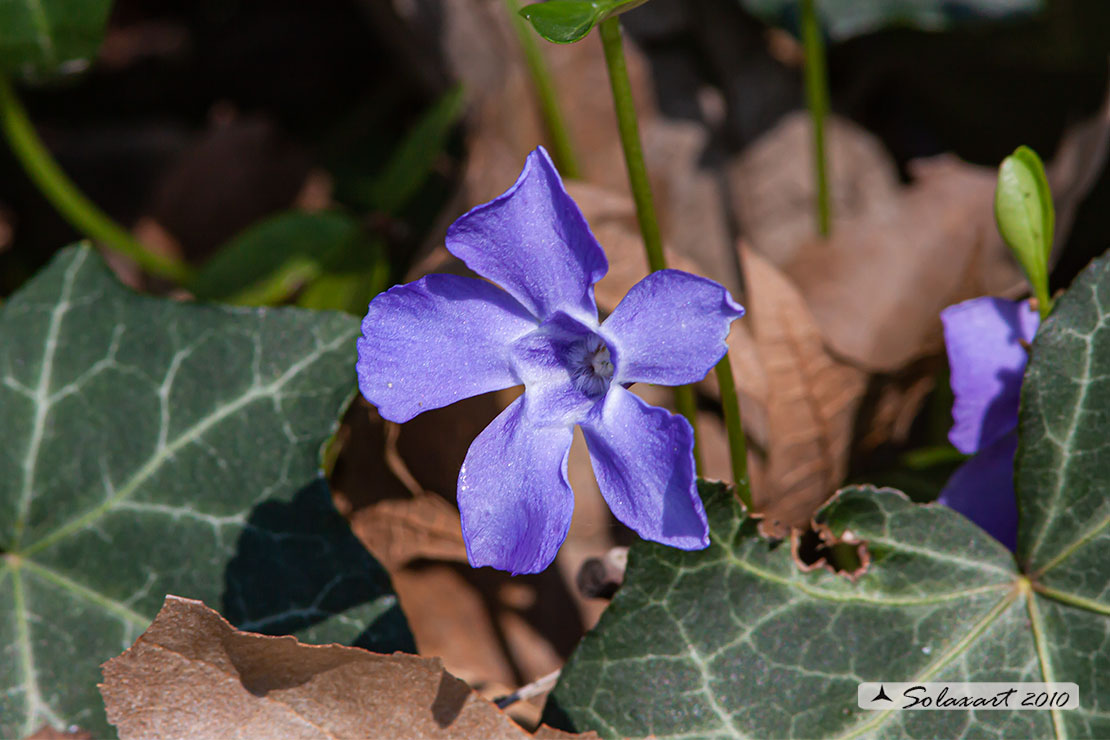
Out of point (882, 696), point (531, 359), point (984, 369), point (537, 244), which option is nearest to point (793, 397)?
point (984, 369)

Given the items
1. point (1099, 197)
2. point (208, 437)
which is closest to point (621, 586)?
point (208, 437)

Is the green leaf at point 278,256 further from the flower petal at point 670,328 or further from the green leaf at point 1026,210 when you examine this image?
the green leaf at point 1026,210

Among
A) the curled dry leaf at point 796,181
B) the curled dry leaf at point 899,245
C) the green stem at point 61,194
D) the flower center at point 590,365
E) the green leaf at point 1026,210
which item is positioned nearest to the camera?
the flower center at point 590,365

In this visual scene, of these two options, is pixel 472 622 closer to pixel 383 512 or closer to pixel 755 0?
pixel 383 512

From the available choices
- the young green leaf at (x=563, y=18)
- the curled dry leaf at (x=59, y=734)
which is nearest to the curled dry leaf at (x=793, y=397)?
the young green leaf at (x=563, y=18)

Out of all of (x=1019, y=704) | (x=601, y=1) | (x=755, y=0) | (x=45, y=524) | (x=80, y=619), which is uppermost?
(x=601, y=1)
